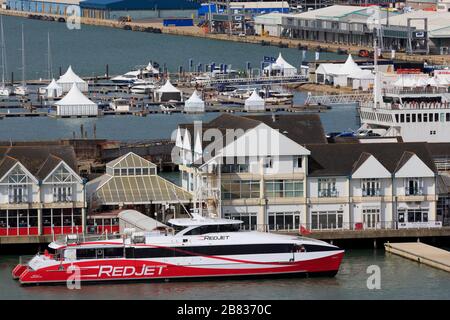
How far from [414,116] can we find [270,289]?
57.2 feet

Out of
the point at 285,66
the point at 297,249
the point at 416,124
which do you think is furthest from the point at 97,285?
the point at 285,66

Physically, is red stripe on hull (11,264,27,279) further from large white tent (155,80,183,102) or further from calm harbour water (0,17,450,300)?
large white tent (155,80,183,102)

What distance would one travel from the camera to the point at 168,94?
299 ft

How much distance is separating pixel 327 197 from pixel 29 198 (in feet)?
22.9

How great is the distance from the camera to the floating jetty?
40.5 m

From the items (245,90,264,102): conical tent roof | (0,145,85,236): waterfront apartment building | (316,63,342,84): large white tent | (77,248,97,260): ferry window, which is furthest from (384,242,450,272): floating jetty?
(316,63,342,84): large white tent

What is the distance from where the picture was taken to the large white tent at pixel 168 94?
90.9 meters

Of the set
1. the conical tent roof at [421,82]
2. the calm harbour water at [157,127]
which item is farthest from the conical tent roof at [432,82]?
the calm harbour water at [157,127]

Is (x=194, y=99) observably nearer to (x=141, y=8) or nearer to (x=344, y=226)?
(x=344, y=226)

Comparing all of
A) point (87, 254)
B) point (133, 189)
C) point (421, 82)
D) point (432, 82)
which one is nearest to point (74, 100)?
point (432, 82)

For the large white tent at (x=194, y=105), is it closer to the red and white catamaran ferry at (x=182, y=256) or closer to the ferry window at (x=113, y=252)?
the red and white catamaran ferry at (x=182, y=256)

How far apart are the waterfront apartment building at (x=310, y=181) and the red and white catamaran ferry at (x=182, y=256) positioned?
3797 millimetres

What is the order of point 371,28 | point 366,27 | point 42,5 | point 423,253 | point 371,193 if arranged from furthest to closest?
point 42,5, point 366,27, point 371,28, point 371,193, point 423,253
